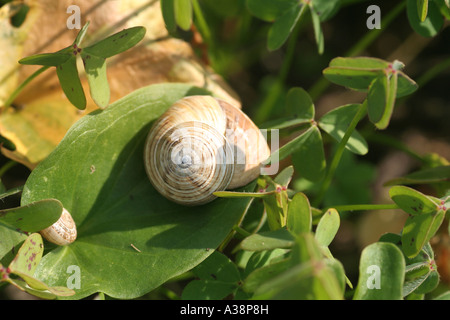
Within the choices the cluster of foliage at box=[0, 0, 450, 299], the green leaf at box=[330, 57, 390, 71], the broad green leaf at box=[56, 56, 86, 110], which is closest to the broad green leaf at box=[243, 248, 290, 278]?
the cluster of foliage at box=[0, 0, 450, 299]

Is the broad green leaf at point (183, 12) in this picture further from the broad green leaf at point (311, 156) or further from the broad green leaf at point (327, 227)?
the broad green leaf at point (327, 227)

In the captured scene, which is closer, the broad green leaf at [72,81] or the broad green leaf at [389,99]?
the broad green leaf at [389,99]

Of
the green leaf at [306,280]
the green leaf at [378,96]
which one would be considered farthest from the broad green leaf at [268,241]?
the green leaf at [378,96]

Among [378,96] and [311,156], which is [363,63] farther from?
[311,156]

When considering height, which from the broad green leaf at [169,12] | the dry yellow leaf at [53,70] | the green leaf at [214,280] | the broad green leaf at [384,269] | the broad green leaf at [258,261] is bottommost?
the green leaf at [214,280]

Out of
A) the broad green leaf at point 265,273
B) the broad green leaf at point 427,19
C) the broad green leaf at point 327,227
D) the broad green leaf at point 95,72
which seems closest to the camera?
the broad green leaf at point 265,273

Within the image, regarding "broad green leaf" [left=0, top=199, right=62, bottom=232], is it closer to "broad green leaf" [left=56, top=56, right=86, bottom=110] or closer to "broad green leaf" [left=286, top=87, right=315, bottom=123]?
"broad green leaf" [left=56, top=56, right=86, bottom=110]

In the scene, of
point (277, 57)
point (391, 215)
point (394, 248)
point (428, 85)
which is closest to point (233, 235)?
point (394, 248)
